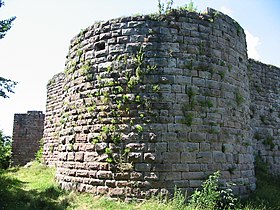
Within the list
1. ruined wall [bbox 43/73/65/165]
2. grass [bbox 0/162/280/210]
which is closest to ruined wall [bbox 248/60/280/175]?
grass [bbox 0/162/280/210]

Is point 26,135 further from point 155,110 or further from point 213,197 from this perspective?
point 213,197

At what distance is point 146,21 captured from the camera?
302 inches

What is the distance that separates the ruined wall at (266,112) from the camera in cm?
1107

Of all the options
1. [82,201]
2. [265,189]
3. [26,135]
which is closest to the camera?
[82,201]

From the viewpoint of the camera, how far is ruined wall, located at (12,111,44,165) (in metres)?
19.9

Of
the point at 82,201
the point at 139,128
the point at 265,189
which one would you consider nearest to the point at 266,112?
the point at 265,189

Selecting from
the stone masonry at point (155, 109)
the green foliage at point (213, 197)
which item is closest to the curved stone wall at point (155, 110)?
the stone masonry at point (155, 109)

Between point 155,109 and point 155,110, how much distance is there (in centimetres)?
2

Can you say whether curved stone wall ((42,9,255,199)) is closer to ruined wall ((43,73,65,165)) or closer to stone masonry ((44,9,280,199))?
stone masonry ((44,9,280,199))

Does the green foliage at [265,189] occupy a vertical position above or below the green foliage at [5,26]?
below

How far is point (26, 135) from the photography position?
20125 mm

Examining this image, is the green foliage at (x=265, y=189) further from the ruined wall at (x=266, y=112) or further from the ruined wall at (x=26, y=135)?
the ruined wall at (x=26, y=135)

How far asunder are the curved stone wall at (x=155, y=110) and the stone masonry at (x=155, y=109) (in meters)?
0.02

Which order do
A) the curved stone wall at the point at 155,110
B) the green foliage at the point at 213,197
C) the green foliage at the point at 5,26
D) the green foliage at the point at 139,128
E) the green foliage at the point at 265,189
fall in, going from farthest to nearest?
the green foliage at the point at 5,26, the green foliage at the point at 265,189, the green foliage at the point at 139,128, the curved stone wall at the point at 155,110, the green foliage at the point at 213,197
